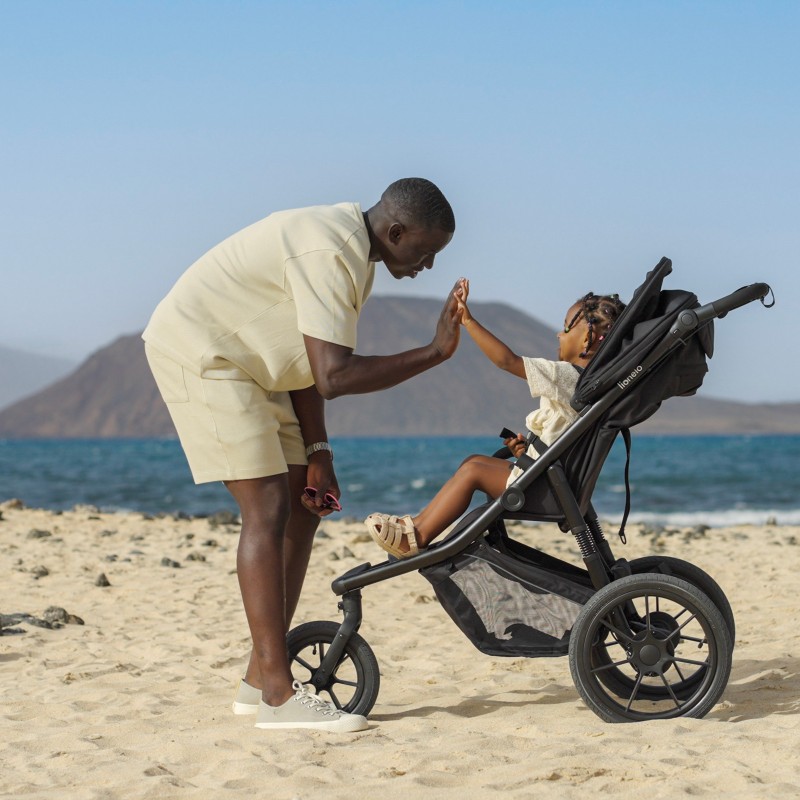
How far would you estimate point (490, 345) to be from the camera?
11.8 feet

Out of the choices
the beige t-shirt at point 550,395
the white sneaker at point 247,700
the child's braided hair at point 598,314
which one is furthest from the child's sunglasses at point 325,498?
the child's braided hair at point 598,314

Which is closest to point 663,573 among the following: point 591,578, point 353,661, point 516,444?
point 591,578

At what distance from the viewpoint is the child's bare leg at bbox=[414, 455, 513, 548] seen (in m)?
3.67

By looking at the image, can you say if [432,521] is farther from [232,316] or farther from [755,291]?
[755,291]

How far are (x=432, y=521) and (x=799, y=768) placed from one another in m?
1.39

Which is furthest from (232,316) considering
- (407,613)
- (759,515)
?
(759,515)

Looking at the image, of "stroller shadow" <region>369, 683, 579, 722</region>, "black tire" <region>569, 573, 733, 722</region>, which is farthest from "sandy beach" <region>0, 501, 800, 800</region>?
"black tire" <region>569, 573, 733, 722</region>

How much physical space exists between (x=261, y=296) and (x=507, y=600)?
1356 millimetres

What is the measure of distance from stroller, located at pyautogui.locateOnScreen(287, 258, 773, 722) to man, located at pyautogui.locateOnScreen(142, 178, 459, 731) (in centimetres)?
26

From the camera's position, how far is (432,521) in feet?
12.1

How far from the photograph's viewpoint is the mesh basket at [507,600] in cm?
363

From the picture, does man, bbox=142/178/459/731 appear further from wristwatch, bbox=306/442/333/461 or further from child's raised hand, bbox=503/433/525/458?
child's raised hand, bbox=503/433/525/458

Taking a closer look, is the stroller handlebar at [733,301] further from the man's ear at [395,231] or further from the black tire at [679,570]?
the man's ear at [395,231]

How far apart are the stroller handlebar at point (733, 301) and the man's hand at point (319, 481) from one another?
140cm
